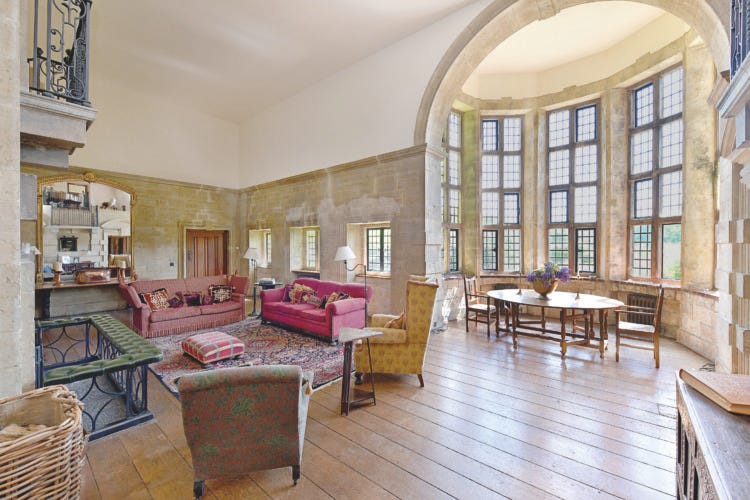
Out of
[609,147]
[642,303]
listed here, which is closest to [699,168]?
[609,147]

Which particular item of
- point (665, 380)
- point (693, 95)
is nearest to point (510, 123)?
point (693, 95)

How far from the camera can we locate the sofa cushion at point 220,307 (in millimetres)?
5918

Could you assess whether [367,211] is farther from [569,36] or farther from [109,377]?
[569,36]

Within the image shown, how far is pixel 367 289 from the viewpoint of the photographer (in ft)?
18.1

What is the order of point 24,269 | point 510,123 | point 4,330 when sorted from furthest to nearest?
1. point 510,123
2. point 24,269
3. point 4,330

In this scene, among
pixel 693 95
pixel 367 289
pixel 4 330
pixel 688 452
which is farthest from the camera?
pixel 367 289

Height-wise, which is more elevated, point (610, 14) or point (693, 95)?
point (610, 14)

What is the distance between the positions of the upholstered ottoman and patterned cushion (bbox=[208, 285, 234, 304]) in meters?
2.03

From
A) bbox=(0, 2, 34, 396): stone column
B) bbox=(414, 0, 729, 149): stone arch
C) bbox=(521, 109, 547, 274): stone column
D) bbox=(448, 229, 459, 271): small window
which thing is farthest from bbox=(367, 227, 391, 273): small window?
bbox=(0, 2, 34, 396): stone column

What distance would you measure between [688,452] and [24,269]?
386 cm

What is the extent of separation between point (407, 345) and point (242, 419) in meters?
2.01

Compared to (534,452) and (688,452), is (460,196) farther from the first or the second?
(688,452)

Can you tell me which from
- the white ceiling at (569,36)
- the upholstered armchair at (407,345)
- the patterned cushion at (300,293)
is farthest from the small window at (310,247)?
the white ceiling at (569,36)

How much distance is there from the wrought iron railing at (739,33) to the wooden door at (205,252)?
34.1 feet
